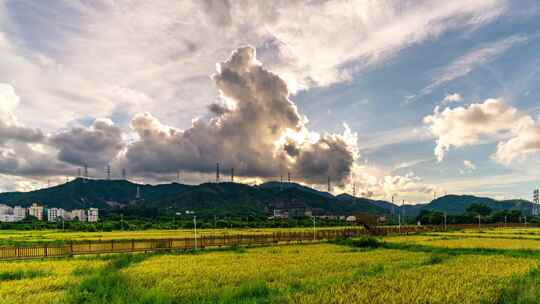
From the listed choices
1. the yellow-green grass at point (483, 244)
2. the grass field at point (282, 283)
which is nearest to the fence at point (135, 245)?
the grass field at point (282, 283)

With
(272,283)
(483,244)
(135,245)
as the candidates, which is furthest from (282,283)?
(483,244)

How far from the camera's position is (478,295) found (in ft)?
56.2

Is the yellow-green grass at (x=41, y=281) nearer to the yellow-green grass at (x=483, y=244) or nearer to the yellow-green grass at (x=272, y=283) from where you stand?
the yellow-green grass at (x=272, y=283)

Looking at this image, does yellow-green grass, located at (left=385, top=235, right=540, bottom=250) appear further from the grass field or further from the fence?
the fence

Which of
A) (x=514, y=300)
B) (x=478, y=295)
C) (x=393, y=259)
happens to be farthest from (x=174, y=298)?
(x=393, y=259)

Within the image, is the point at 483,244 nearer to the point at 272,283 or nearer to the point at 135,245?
the point at 272,283

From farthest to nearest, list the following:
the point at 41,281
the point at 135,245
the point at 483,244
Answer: the point at 483,244 → the point at 135,245 → the point at 41,281

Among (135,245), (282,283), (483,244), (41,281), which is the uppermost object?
(282,283)

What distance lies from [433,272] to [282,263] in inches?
411

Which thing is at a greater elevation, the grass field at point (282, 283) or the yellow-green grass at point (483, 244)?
the grass field at point (282, 283)

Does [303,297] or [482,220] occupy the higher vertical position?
[303,297]

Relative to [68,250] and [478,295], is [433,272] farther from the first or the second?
[68,250]

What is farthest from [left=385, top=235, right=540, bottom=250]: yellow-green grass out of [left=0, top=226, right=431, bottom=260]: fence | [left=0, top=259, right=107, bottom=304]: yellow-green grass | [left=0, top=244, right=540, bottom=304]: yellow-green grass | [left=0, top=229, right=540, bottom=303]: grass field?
[left=0, top=259, right=107, bottom=304]: yellow-green grass

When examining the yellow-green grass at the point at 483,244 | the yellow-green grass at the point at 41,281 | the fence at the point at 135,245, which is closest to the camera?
the yellow-green grass at the point at 41,281
